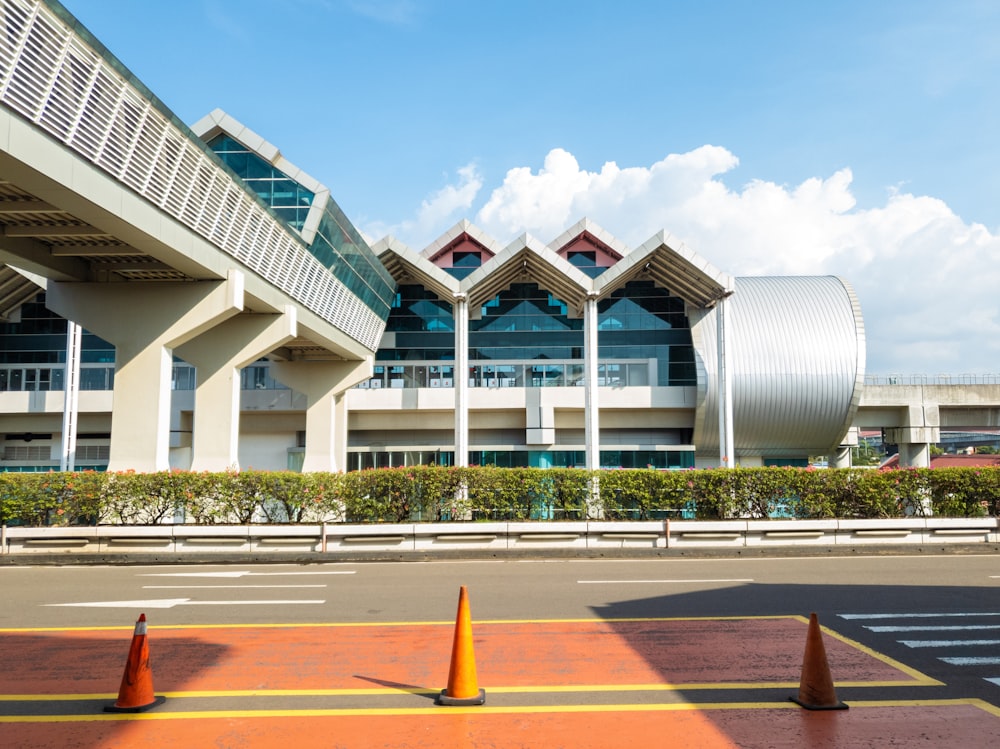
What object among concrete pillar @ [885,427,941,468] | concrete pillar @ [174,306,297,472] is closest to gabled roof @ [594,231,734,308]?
concrete pillar @ [885,427,941,468]

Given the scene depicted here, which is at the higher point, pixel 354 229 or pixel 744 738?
pixel 354 229

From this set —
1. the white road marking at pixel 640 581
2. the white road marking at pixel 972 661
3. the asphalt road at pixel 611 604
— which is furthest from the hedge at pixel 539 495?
the white road marking at pixel 972 661

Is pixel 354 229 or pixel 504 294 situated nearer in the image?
pixel 354 229

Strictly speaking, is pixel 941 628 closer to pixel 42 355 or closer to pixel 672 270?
pixel 672 270

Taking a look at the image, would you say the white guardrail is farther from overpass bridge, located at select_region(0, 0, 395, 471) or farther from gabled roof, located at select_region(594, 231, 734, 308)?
gabled roof, located at select_region(594, 231, 734, 308)

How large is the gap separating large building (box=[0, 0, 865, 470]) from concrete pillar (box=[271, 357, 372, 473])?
0.17 metres

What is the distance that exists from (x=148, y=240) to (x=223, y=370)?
7.36 meters

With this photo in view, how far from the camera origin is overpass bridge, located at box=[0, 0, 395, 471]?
1144 cm

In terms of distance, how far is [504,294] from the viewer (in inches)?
1524

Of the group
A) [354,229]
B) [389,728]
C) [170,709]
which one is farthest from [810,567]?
[354,229]

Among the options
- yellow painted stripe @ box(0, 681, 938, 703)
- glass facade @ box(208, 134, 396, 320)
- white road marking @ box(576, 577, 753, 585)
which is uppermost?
glass facade @ box(208, 134, 396, 320)

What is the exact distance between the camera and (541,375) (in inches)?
1485

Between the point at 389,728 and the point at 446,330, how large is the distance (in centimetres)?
3362

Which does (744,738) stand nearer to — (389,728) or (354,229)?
(389,728)
